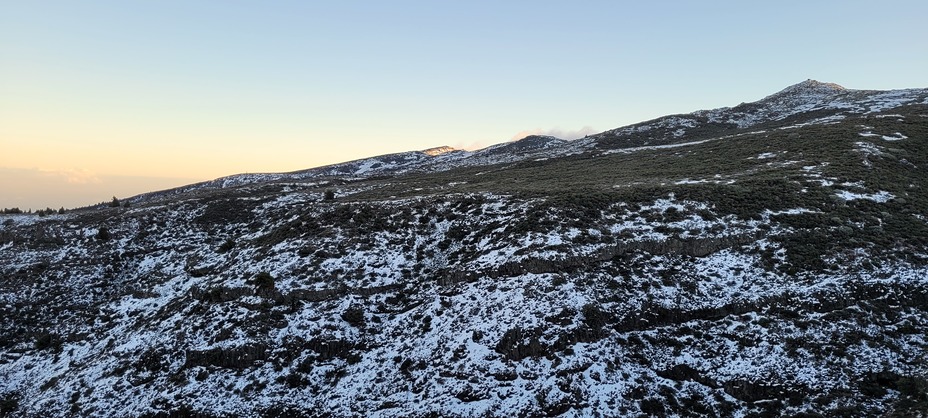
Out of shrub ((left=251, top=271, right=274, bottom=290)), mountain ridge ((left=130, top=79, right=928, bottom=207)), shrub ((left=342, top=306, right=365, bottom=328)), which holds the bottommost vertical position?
shrub ((left=342, top=306, right=365, bottom=328))

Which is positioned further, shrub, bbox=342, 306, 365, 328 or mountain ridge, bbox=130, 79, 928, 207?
mountain ridge, bbox=130, 79, 928, 207

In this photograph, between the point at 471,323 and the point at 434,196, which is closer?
the point at 471,323

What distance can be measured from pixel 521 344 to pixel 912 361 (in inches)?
581

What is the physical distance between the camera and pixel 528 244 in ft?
83.5

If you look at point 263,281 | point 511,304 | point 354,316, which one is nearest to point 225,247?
point 263,281

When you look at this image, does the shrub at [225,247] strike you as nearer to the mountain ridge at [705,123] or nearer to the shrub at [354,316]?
the shrub at [354,316]

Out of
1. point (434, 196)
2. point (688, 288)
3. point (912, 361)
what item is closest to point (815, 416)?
point (912, 361)

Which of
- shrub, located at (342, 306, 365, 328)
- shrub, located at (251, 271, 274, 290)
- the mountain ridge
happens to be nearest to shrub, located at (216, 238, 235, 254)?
shrub, located at (251, 271, 274, 290)

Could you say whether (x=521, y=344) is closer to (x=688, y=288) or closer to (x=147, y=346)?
(x=688, y=288)

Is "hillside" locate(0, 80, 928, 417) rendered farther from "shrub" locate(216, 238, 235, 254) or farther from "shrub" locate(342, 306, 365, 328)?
"shrub" locate(216, 238, 235, 254)

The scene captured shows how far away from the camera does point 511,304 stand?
21.2m

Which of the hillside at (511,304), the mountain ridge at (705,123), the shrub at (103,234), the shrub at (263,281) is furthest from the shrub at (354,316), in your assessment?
the mountain ridge at (705,123)

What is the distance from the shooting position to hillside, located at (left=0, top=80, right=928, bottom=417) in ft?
56.6

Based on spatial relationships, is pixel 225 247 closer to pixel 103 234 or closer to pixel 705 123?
pixel 103 234
